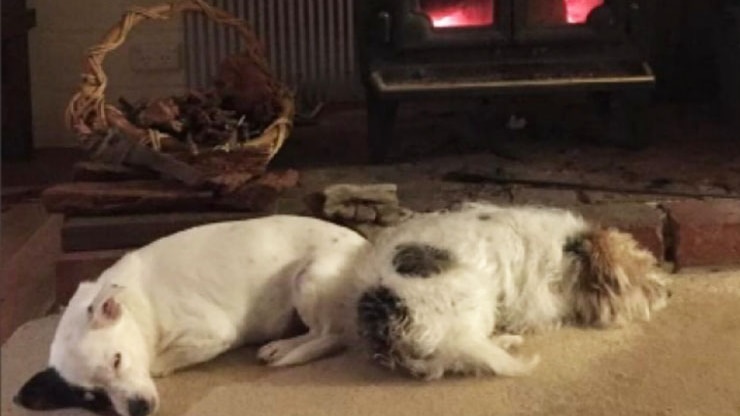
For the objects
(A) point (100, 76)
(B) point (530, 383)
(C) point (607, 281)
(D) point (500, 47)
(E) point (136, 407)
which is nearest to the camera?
(E) point (136, 407)

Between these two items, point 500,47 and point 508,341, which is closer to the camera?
point 508,341

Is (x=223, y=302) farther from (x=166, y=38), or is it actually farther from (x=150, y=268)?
(x=166, y=38)

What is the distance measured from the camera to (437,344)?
1.86m

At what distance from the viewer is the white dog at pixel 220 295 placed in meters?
1.81

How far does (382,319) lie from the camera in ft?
6.12

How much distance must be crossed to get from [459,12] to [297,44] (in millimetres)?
725

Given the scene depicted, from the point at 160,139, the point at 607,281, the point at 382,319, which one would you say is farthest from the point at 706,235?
the point at 160,139

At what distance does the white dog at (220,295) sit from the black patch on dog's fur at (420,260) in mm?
97

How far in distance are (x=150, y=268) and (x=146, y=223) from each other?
30cm

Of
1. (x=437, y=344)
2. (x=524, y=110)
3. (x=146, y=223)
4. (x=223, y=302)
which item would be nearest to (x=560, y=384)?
(x=437, y=344)

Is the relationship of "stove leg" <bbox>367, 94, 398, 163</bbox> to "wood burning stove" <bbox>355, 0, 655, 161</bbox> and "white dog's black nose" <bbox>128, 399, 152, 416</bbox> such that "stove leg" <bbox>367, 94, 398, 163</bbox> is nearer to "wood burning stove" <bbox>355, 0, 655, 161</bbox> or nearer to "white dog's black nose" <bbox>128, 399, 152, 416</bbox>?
"wood burning stove" <bbox>355, 0, 655, 161</bbox>

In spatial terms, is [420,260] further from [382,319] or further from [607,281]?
[607,281]

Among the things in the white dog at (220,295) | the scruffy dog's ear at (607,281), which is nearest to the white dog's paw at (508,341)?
the scruffy dog's ear at (607,281)

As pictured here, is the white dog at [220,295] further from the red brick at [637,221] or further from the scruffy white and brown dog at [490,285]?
the red brick at [637,221]
